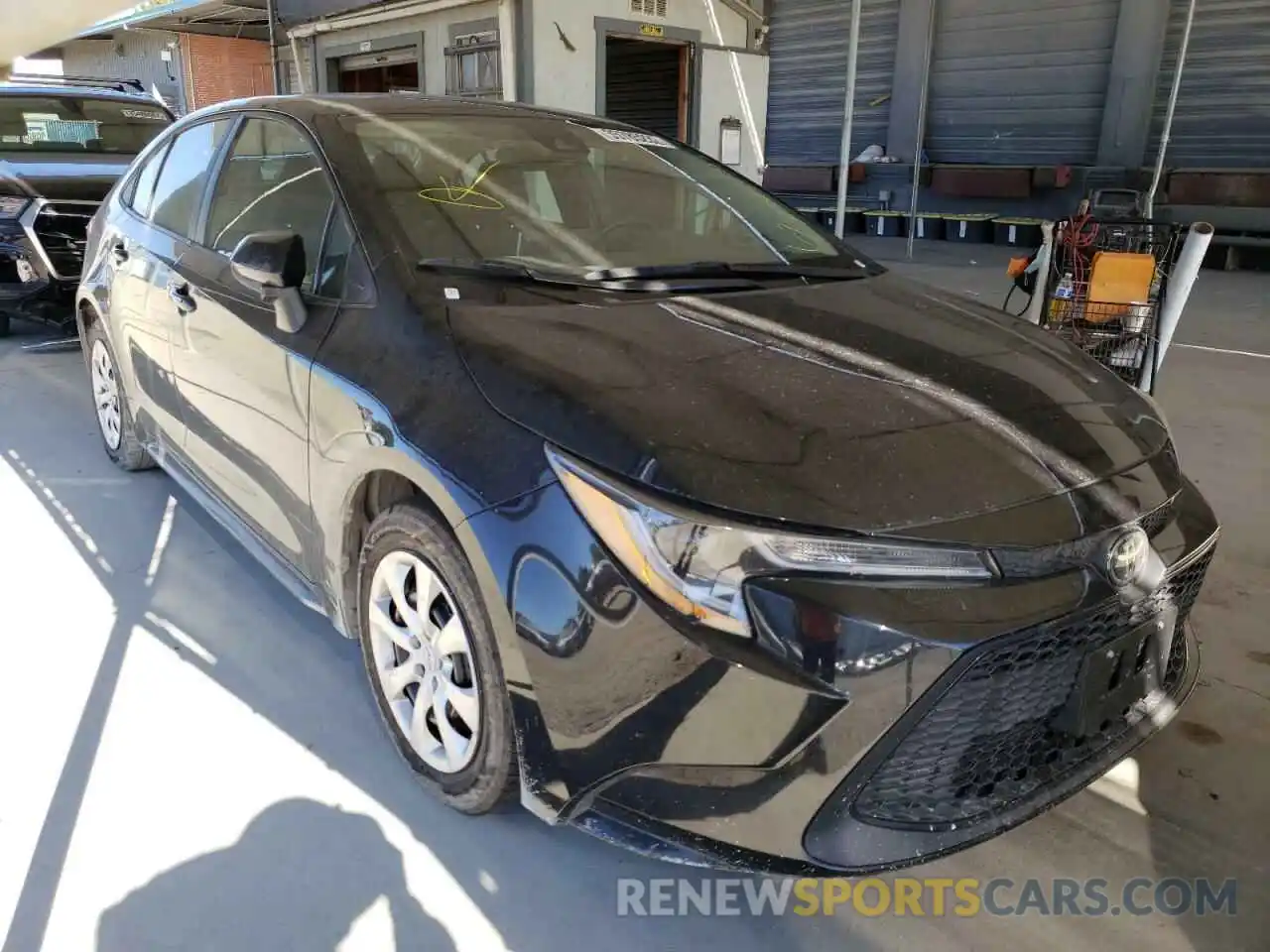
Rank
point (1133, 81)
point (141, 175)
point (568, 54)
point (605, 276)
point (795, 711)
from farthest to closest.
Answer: point (1133, 81) → point (568, 54) → point (141, 175) → point (605, 276) → point (795, 711)

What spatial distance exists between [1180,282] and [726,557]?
340 cm

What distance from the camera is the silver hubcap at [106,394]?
3814mm

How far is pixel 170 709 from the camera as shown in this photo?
237 cm

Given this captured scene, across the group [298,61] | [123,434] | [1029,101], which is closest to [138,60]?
[298,61]

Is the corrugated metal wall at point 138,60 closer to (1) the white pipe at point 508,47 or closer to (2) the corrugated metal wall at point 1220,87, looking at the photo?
(1) the white pipe at point 508,47

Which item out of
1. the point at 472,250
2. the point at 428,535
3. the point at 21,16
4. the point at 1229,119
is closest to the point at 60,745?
the point at 428,535

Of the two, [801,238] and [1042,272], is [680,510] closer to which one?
[801,238]

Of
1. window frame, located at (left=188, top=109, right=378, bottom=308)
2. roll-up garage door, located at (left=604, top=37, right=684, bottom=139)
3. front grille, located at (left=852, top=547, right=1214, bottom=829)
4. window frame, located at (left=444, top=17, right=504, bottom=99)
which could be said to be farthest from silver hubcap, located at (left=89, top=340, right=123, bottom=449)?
roll-up garage door, located at (left=604, top=37, right=684, bottom=139)

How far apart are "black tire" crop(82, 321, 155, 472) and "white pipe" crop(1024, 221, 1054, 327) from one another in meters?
3.91

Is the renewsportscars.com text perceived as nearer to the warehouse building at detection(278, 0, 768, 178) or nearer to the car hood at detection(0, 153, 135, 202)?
the car hood at detection(0, 153, 135, 202)

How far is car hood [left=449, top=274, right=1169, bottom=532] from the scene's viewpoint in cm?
154

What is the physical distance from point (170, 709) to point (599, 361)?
58.5 inches

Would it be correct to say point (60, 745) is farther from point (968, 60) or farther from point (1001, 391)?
point (968, 60)

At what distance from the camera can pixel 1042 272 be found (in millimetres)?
4336
